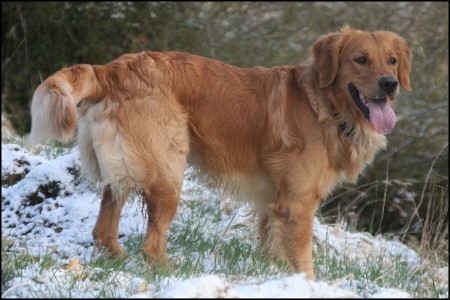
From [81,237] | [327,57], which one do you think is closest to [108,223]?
[81,237]

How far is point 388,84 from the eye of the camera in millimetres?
4812

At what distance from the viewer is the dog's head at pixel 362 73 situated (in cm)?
489

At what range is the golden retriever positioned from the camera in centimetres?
457

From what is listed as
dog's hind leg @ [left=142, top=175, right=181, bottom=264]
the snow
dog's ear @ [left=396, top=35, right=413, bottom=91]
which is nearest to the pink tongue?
dog's ear @ [left=396, top=35, right=413, bottom=91]

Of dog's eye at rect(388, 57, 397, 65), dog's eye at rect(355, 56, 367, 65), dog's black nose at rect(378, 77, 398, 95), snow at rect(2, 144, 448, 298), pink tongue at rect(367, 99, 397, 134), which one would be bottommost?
snow at rect(2, 144, 448, 298)

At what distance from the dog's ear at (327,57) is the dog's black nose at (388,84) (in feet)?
1.19

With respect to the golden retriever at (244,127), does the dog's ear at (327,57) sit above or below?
above

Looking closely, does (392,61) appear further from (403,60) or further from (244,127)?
(244,127)

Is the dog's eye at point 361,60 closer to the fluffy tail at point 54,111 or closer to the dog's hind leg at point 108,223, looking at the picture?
the dog's hind leg at point 108,223

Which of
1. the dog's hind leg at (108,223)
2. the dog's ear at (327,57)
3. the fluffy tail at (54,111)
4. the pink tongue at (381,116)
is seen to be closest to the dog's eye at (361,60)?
the dog's ear at (327,57)

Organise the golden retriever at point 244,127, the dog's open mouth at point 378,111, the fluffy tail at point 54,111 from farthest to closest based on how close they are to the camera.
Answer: the dog's open mouth at point 378,111 → the golden retriever at point 244,127 → the fluffy tail at point 54,111

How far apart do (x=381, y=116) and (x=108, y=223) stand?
2.05m

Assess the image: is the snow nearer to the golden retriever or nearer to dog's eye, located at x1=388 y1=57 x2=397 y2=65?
the golden retriever

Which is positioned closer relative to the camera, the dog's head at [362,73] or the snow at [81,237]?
the snow at [81,237]
